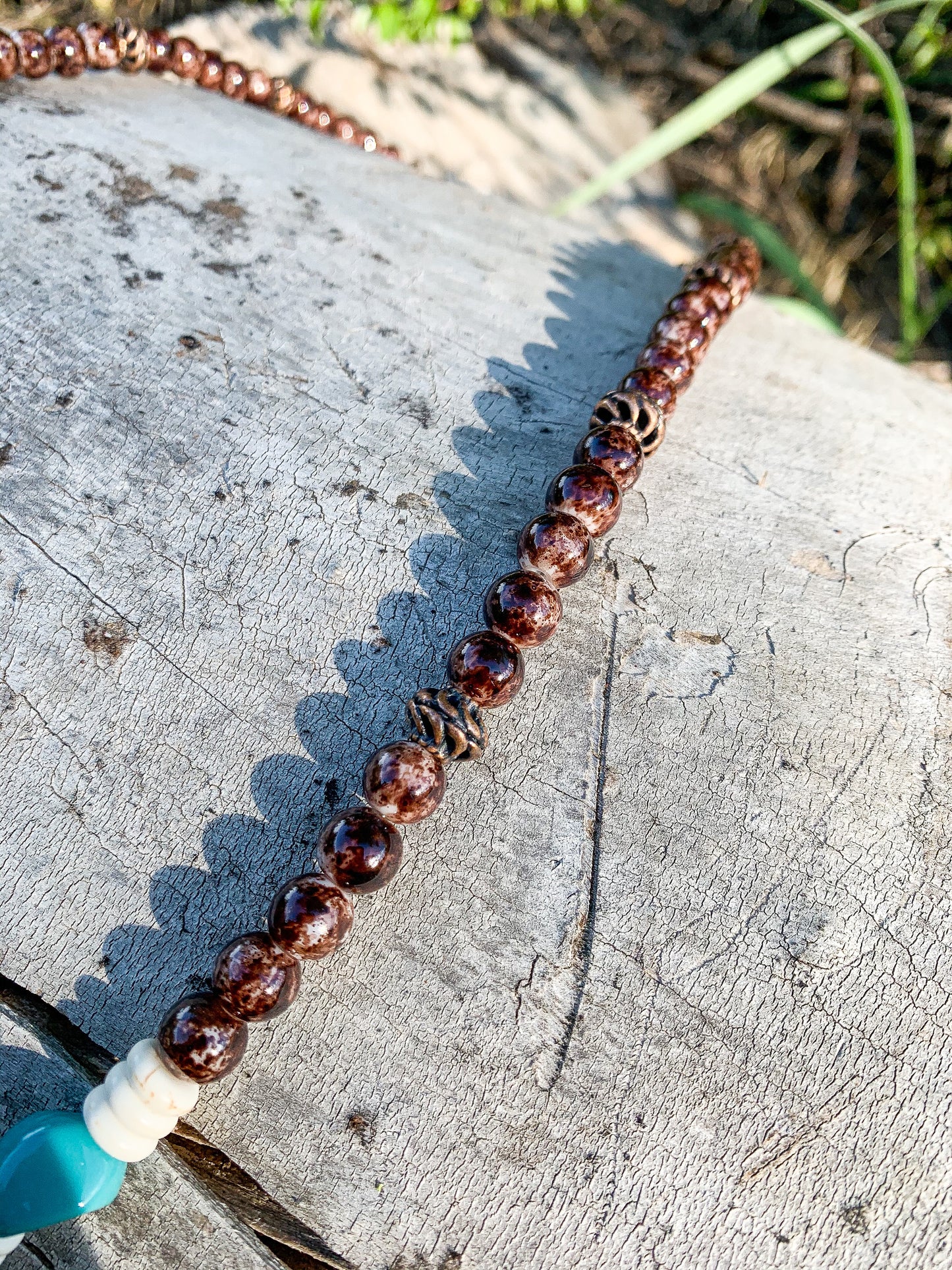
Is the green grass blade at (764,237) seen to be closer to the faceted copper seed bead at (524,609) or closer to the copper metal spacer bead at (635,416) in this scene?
the copper metal spacer bead at (635,416)

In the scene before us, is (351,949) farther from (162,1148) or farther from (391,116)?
(391,116)

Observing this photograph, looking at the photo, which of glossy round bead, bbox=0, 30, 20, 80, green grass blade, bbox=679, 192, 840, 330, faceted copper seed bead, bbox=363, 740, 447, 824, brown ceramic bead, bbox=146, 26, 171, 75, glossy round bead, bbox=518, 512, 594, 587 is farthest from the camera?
green grass blade, bbox=679, 192, 840, 330

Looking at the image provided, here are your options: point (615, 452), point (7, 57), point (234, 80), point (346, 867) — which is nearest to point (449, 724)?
point (346, 867)

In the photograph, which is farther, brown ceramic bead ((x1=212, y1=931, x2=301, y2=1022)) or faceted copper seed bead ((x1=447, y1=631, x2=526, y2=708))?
faceted copper seed bead ((x1=447, y1=631, x2=526, y2=708))

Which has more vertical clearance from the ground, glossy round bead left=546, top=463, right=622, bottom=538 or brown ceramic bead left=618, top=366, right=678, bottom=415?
brown ceramic bead left=618, top=366, right=678, bottom=415

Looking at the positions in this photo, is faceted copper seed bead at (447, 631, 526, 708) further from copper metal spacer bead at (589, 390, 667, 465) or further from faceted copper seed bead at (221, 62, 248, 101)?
faceted copper seed bead at (221, 62, 248, 101)

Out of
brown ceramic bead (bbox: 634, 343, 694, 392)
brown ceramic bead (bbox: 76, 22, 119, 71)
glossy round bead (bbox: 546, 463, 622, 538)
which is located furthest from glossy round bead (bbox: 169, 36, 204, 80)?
glossy round bead (bbox: 546, 463, 622, 538)

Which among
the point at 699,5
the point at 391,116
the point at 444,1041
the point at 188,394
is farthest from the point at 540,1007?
the point at 699,5
